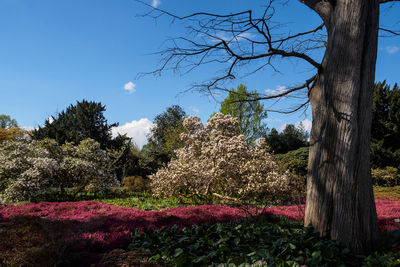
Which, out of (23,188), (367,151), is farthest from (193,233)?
(23,188)

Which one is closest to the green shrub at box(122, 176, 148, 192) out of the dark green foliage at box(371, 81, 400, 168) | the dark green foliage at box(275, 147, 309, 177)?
the dark green foliage at box(275, 147, 309, 177)

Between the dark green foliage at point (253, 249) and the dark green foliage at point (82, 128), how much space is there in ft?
74.6

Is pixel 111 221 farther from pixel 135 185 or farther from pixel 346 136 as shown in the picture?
pixel 135 185

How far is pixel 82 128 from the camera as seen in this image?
25453 millimetres

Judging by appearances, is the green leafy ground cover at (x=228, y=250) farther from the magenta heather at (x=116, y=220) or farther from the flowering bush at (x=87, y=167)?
the flowering bush at (x=87, y=167)

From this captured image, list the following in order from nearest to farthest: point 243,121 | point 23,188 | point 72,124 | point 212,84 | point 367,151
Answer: point 367,151 → point 212,84 → point 23,188 → point 243,121 → point 72,124

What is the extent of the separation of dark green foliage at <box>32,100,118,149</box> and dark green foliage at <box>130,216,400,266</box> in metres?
22.7

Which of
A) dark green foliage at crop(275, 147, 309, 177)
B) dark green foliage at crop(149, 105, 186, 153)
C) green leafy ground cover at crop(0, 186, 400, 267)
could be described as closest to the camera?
green leafy ground cover at crop(0, 186, 400, 267)

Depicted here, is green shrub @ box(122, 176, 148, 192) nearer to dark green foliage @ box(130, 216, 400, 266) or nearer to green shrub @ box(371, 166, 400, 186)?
dark green foliage @ box(130, 216, 400, 266)

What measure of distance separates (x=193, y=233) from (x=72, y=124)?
2658cm

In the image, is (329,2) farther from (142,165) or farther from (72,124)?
(72,124)

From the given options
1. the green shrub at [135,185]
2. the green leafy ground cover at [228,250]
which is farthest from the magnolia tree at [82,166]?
the green leafy ground cover at [228,250]

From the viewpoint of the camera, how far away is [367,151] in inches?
147

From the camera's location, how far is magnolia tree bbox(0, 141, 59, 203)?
1050 cm
